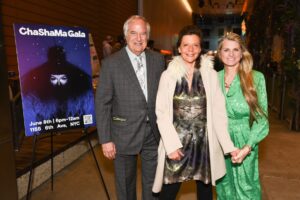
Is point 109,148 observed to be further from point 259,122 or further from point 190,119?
point 259,122

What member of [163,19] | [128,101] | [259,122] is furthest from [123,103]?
[163,19]

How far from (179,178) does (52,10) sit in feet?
16.6

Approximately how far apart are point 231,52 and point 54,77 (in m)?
1.45

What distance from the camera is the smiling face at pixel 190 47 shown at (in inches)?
83.3

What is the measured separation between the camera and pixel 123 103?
7.54 ft

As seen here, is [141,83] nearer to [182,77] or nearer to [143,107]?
[143,107]

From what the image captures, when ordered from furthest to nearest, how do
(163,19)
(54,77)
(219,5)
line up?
(219,5) → (163,19) → (54,77)

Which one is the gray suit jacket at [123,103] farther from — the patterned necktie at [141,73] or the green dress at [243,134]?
the green dress at [243,134]

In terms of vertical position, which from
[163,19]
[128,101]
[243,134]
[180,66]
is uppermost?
[163,19]

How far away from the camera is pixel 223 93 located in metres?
2.40

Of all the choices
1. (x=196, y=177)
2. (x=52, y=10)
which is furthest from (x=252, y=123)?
(x=52, y=10)

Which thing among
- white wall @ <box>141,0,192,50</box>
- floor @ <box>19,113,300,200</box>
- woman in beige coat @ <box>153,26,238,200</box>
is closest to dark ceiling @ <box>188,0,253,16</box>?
white wall @ <box>141,0,192,50</box>

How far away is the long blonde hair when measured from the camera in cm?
231

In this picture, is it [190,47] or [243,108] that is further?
[243,108]
